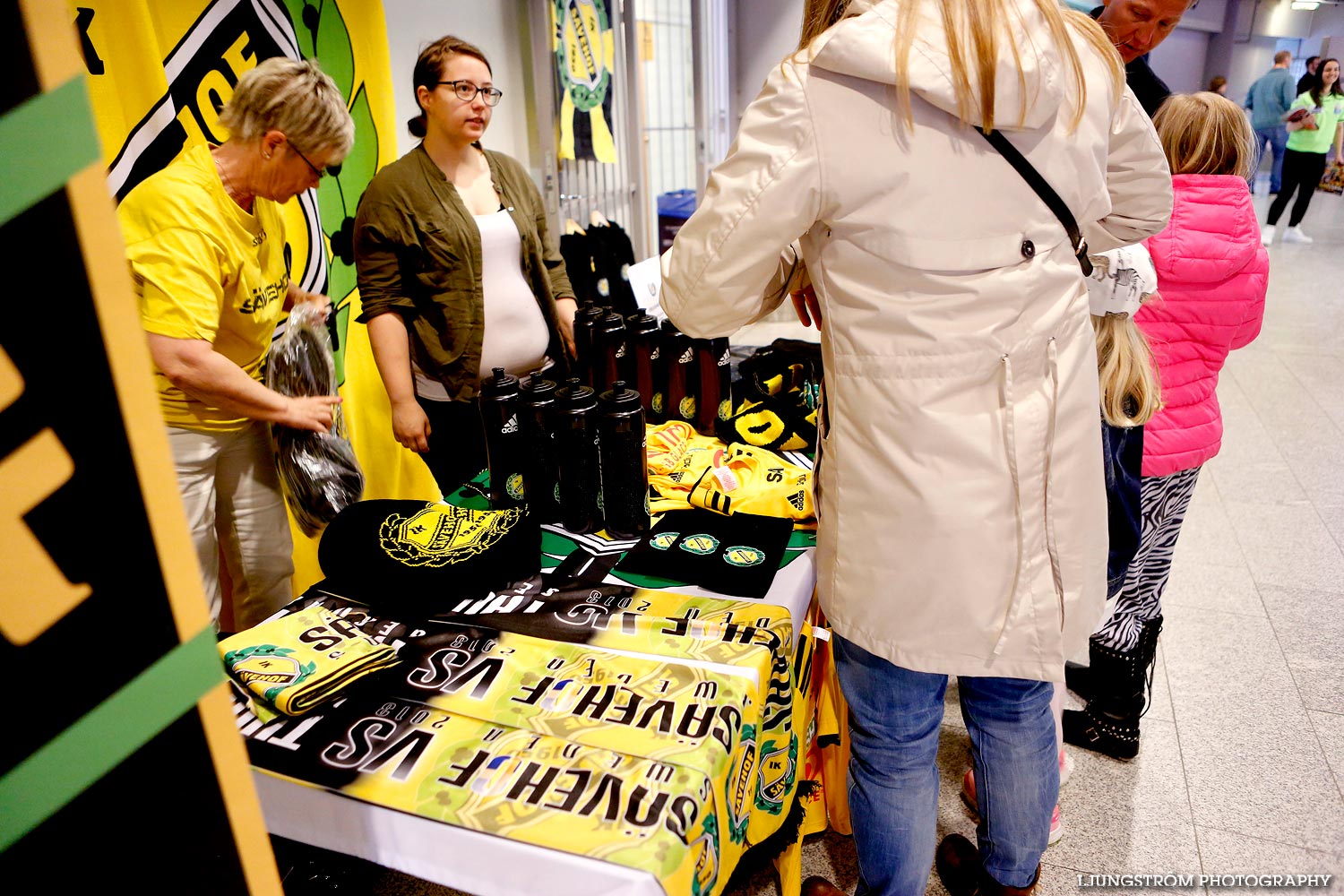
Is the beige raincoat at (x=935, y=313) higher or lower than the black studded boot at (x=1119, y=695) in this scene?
higher

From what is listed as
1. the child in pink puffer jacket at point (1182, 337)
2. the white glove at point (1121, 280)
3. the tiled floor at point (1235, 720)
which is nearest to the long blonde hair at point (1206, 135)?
the child in pink puffer jacket at point (1182, 337)

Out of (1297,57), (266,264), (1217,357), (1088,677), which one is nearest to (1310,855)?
(1088,677)

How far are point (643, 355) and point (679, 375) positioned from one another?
97mm

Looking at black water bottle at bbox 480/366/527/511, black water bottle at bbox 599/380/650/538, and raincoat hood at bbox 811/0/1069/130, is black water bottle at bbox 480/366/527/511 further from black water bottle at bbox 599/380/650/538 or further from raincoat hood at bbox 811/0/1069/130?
raincoat hood at bbox 811/0/1069/130

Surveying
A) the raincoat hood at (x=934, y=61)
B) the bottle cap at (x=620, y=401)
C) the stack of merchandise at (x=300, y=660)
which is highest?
the raincoat hood at (x=934, y=61)

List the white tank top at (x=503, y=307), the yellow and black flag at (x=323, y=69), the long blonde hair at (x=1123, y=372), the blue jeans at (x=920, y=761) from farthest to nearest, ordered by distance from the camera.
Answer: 1. the white tank top at (x=503, y=307)
2. the yellow and black flag at (x=323, y=69)
3. the long blonde hair at (x=1123, y=372)
4. the blue jeans at (x=920, y=761)

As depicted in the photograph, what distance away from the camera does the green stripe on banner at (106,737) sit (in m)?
0.49

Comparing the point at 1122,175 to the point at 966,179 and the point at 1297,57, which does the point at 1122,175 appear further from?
the point at 1297,57

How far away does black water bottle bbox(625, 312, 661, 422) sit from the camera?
1956mm

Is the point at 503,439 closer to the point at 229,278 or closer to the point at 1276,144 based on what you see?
the point at 229,278

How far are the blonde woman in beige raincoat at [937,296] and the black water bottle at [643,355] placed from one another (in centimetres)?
74

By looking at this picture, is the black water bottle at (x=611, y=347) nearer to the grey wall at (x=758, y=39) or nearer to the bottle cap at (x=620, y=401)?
the bottle cap at (x=620, y=401)

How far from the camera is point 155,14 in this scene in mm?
2057

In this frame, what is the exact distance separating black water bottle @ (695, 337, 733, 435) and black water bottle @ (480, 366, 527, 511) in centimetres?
54
